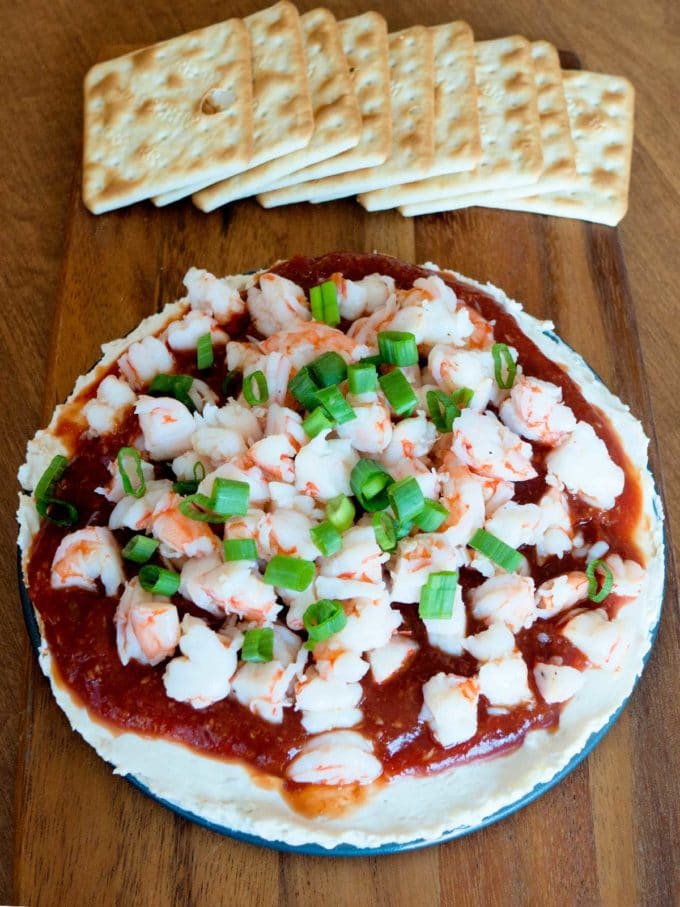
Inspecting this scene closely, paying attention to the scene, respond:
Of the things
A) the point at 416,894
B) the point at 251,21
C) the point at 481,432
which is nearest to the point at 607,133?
the point at 251,21

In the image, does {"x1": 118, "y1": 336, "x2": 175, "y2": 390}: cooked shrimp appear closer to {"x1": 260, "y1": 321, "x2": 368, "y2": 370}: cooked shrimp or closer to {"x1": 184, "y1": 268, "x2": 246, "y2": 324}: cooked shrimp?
{"x1": 184, "y1": 268, "x2": 246, "y2": 324}: cooked shrimp

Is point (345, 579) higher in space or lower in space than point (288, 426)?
lower

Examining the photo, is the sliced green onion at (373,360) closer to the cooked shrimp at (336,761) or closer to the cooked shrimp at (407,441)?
the cooked shrimp at (407,441)

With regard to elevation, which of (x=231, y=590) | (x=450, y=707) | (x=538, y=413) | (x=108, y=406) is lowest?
(x=450, y=707)

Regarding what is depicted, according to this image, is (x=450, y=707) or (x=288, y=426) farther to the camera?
(x=288, y=426)

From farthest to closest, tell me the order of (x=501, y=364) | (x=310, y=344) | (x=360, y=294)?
1. (x=360, y=294)
2. (x=501, y=364)
3. (x=310, y=344)

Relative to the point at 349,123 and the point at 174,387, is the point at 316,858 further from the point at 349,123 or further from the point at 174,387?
the point at 349,123

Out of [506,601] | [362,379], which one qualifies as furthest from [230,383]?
[506,601]

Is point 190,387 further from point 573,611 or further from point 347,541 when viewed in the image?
point 573,611
